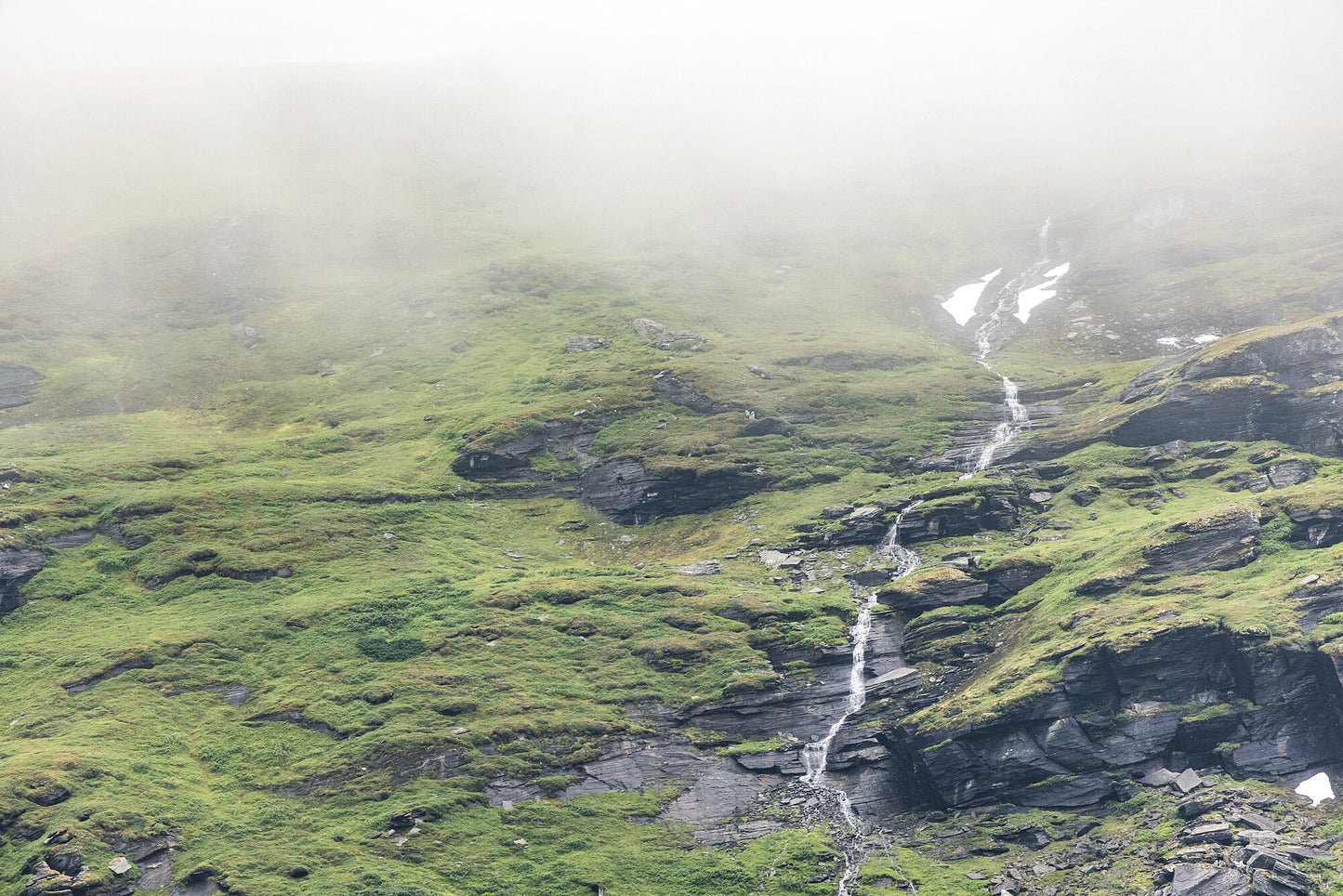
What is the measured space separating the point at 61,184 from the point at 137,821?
562 ft

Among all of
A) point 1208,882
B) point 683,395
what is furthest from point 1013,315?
point 1208,882

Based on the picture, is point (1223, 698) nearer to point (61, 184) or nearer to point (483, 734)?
point (483, 734)

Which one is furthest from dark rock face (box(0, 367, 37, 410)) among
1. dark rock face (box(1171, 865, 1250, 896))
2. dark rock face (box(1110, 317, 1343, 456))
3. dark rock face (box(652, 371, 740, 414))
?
dark rock face (box(1171, 865, 1250, 896))

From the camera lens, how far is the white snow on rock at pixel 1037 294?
149087 millimetres

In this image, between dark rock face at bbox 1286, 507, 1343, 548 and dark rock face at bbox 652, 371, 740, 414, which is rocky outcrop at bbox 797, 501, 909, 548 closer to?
dark rock face at bbox 652, 371, 740, 414

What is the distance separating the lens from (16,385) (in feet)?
403

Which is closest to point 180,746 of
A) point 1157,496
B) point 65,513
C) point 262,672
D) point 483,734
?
point 262,672

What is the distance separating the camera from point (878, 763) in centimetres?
6181

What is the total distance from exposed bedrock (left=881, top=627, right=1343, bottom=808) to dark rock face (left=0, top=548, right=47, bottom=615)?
6710 centimetres

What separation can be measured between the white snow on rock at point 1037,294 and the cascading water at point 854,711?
243 feet

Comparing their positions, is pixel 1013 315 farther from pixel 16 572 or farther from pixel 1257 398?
pixel 16 572

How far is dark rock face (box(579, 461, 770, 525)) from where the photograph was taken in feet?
327

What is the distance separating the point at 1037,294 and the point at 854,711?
106 metres

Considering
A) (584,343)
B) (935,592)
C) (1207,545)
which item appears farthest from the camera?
(584,343)
